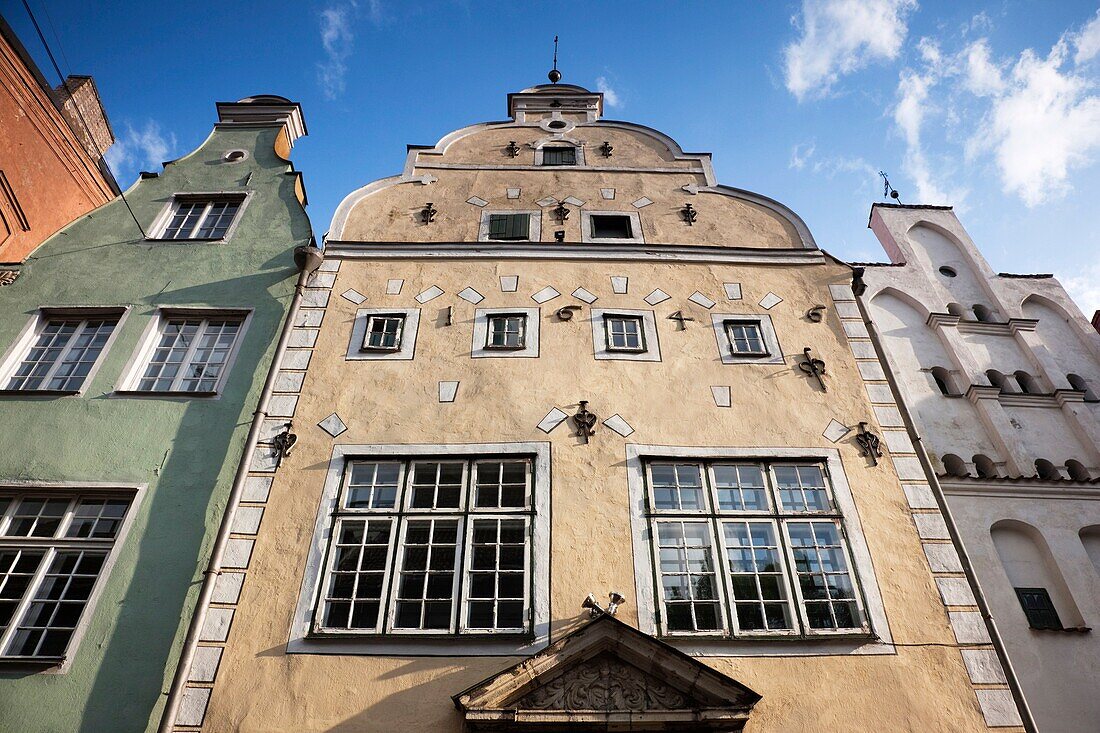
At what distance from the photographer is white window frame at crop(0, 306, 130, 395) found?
9445 millimetres

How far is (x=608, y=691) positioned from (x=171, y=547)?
528 centimetres

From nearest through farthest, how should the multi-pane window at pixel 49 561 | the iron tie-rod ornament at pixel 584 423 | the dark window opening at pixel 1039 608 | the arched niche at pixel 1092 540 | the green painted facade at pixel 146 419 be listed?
the green painted facade at pixel 146 419 < the multi-pane window at pixel 49 561 < the iron tie-rod ornament at pixel 584 423 < the dark window opening at pixel 1039 608 < the arched niche at pixel 1092 540

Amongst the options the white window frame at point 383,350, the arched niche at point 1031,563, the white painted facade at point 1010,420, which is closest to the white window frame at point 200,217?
the white window frame at point 383,350

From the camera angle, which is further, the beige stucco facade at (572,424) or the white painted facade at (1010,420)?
the white painted facade at (1010,420)

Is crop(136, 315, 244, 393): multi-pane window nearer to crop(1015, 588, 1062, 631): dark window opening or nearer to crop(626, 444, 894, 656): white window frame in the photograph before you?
crop(626, 444, 894, 656): white window frame

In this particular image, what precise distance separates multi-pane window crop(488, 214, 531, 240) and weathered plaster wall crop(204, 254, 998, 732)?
82 centimetres

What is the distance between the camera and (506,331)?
1011 centimetres

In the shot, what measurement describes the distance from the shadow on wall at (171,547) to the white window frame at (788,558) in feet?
16.7

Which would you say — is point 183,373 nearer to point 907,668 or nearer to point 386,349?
point 386,349

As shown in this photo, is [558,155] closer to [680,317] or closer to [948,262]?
[680,317]

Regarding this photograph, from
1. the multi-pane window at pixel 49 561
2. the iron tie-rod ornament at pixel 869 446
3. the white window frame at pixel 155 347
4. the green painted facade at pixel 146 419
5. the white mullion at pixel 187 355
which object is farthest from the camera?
the white mullion at pixel 187 355

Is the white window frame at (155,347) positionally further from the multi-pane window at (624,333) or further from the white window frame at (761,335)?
the white window frame at (761,335)

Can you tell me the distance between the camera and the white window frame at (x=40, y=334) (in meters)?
9.45

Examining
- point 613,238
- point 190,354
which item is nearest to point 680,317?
point 613,238
